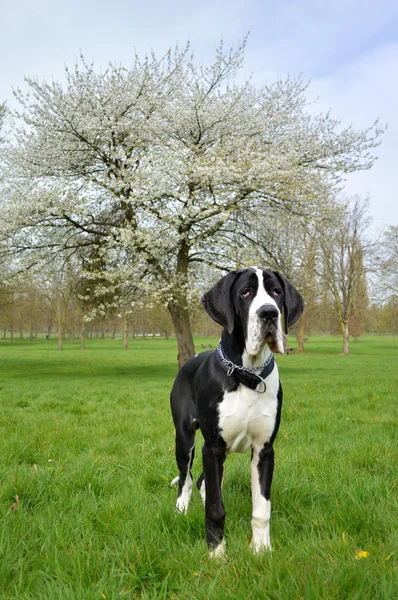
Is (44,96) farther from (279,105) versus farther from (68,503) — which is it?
(68,503)

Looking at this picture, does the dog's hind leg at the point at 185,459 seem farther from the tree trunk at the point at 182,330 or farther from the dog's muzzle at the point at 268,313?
the tree trunk at the point at 182,330

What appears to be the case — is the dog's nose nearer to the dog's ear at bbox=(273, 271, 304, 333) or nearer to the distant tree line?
the dog's ear at bbox=(273, 271, 304, 333)

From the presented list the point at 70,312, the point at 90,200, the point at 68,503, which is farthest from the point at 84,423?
the point at 70,312

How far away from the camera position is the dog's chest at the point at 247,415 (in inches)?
108

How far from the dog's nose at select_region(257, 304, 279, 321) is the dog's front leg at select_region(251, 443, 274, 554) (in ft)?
2.71

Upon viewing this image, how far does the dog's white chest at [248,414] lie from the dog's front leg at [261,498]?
0.26ft

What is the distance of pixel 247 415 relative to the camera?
2752mm

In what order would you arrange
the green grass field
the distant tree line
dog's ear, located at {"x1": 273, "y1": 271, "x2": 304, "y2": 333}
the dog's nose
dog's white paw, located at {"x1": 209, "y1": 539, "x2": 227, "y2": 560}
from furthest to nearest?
the distant tree line < dog's ear, located at {"x1": 273, "y1": 271, "x2": 304, "y2": 333} < dog's white paw, located at {"x1": 209, "y1": 539, "x2": 227, "y2": 560} < the dog's nose < the green grass field

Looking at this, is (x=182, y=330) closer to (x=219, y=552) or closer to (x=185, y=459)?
(x=185, y=459)

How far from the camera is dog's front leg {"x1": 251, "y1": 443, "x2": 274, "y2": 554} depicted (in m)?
2.73

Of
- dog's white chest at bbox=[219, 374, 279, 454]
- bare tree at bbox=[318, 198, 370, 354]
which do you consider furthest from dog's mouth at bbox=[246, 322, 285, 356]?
bare tree at bbox=[318, 198, 370, 354]

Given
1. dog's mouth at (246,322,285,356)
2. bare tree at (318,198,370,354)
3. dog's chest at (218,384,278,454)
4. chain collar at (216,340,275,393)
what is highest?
bare tree at (318,198,370,354)

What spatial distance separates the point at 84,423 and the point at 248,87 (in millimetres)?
14348

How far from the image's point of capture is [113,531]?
305 centimetres
